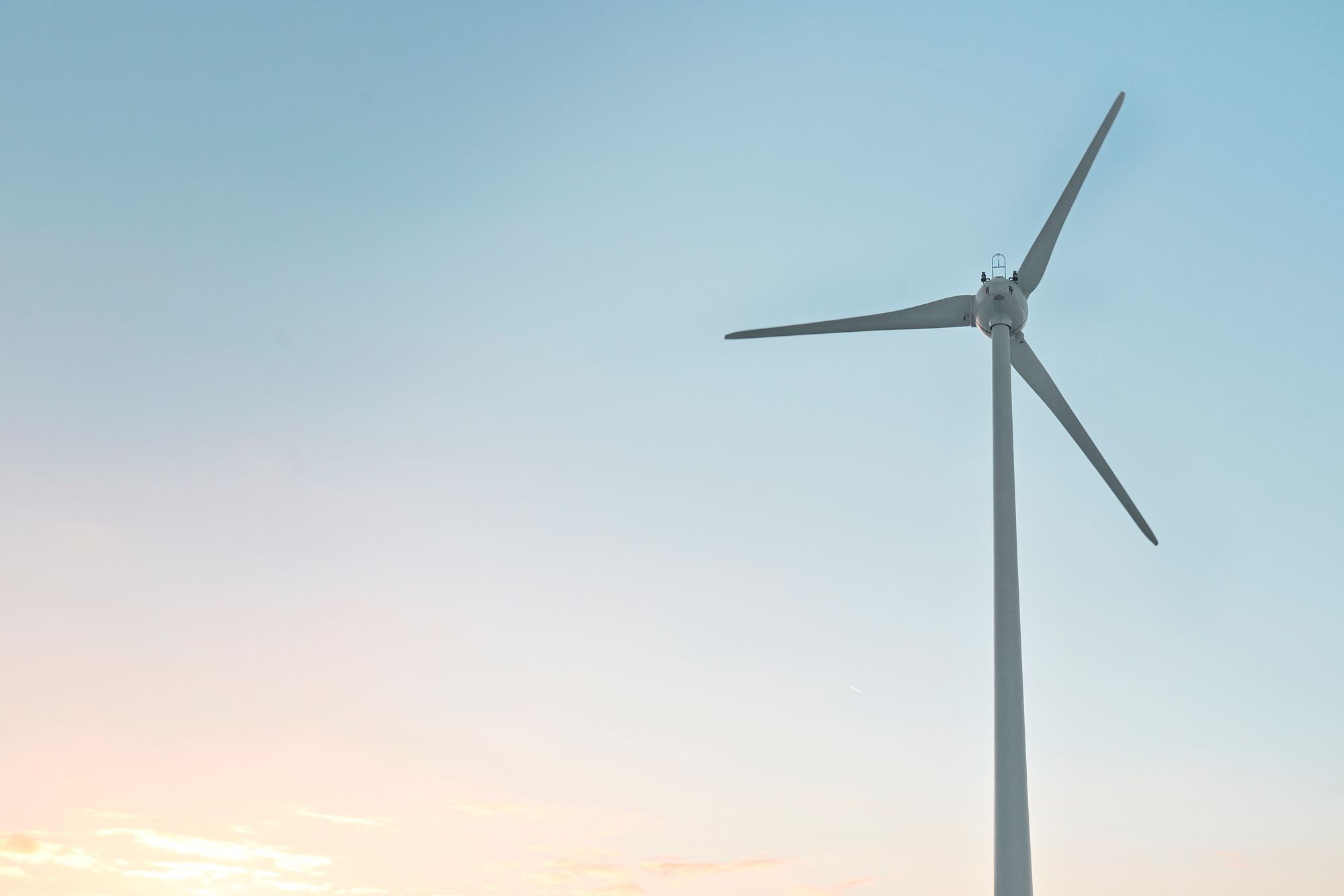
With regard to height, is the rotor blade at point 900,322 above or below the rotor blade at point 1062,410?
above

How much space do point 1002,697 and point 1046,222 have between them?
21891 mm

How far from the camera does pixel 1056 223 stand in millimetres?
46906

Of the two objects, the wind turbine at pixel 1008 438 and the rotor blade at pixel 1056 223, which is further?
the rotor blade at pixel 1056 223

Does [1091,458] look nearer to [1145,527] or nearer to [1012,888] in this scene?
[1145,527]

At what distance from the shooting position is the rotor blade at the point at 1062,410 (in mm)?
44688

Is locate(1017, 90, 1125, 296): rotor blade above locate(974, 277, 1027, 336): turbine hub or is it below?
above

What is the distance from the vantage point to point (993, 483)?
3816 cm

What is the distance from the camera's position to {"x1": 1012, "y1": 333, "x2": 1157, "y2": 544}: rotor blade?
44.7 m

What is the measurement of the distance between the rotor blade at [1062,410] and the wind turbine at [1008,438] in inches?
1.5

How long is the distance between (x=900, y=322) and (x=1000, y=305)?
14.0 ft

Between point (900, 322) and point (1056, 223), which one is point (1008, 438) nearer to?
point (900, 322)

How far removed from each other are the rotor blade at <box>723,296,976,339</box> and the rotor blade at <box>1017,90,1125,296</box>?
107 inches

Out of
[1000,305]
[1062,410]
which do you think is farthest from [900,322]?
[1062,410]

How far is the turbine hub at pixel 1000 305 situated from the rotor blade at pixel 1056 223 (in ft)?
5.92
